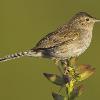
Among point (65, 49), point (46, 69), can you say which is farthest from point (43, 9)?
point (65, 49)

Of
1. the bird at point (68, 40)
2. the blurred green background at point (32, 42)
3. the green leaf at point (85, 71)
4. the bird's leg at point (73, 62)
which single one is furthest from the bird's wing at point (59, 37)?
the blurred green background at point (32, 42)

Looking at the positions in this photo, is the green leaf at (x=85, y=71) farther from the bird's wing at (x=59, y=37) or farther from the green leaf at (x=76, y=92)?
the bird's wing at (x=59, y=37)

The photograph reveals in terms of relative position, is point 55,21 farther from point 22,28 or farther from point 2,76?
point 2,76

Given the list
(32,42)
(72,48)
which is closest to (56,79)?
(72,48)

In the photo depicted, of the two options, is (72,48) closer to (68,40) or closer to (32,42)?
(68,40)

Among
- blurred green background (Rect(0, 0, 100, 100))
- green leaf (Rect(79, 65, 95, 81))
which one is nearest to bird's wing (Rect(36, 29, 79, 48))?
green leaf (Rect(79, 65, 95, 81))

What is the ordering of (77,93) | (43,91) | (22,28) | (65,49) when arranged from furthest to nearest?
(22,28), (43,91), (65,49), (77,93)

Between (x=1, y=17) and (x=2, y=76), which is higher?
(x=1, y=17)

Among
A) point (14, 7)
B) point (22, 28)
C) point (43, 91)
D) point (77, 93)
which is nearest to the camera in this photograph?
point (77, 93)
